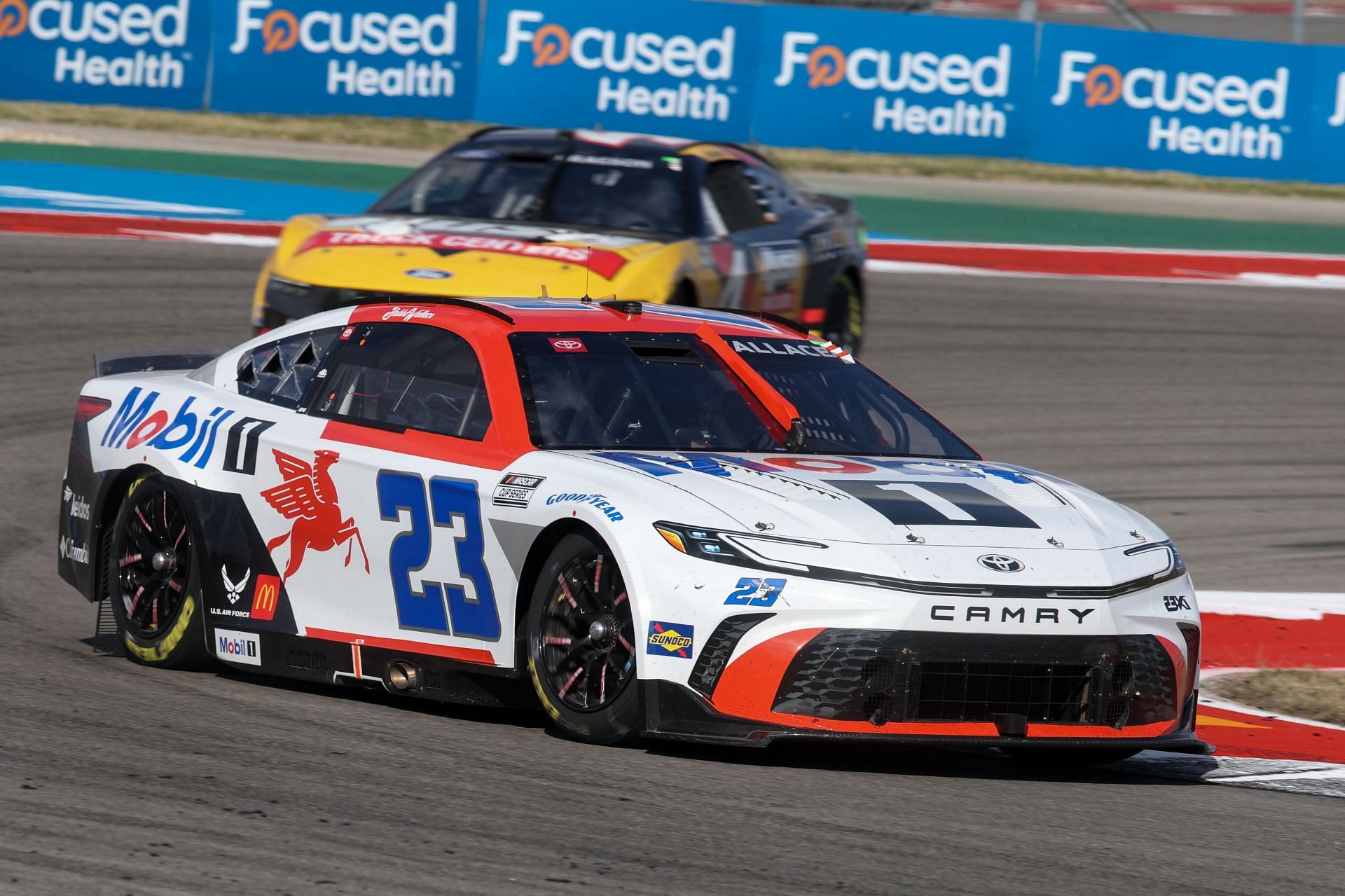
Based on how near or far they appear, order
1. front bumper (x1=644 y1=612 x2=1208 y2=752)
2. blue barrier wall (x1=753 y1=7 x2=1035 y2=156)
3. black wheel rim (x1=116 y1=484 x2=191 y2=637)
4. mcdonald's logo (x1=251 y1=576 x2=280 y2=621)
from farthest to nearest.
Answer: blue barrier wall (x1=753 y1=7 x2=1035 y2=156), black wheel rim (x1=116 y1=484 x2=191 y2=637), mcdonald's logo (x1=251 y1=576 x2=280 y2=621), front bumper (x1=644 y1=612 x2=1208 y2=752)

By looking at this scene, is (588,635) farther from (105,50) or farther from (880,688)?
(105,50)

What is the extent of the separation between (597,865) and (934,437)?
2.85m

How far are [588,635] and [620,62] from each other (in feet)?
61.2

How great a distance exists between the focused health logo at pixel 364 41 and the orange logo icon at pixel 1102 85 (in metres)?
7.22

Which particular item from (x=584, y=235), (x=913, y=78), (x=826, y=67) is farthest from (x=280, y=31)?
(x=584, y=235)

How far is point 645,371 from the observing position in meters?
6.78

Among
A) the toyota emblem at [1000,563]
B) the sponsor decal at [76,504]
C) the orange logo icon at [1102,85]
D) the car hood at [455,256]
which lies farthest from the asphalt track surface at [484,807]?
the orange logo icon at [1102,85]

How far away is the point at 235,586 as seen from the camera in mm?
6941

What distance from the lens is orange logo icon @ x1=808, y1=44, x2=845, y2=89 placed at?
24.3m

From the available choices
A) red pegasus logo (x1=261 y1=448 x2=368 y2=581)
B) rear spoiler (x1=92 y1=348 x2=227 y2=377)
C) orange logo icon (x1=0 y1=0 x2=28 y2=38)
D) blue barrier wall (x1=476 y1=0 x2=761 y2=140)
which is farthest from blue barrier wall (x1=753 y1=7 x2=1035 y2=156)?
red pegasus logo (x1=261 y1=448 x2=368 y2=581)

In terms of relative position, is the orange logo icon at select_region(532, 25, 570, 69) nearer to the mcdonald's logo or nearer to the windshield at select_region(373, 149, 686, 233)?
the windshield at select_region(373, 149, 686, 233)

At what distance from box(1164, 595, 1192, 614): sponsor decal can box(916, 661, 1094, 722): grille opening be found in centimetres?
36

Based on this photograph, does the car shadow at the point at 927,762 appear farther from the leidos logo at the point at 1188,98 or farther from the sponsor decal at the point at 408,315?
the leidos logo at the point at 1188,98

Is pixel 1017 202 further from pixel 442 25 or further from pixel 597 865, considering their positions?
pixel 597 865
